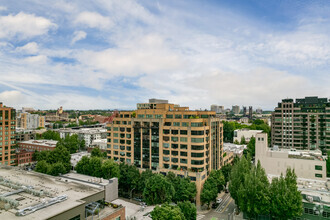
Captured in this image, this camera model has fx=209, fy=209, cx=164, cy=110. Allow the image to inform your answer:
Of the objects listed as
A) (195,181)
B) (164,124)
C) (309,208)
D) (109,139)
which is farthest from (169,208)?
(109,139)

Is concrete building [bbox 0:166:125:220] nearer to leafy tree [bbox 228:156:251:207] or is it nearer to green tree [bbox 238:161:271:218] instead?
green tree [bbox 238:161:271:218]

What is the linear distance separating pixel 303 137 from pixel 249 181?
289 feet

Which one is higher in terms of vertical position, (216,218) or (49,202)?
(49,202)

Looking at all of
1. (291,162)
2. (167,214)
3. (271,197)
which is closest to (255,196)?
(271,197)

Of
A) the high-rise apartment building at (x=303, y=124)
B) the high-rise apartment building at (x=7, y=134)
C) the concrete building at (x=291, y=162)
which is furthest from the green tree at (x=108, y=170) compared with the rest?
the high-rise apartment building at (x=303, y=124)

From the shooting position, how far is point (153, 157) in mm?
79938

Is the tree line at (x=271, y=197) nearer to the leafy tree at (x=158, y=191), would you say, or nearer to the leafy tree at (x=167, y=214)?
the leafy tree at (x=158, y=191)

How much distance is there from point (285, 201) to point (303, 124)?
88.3m

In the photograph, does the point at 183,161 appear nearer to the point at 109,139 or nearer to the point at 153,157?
the point at 153,157

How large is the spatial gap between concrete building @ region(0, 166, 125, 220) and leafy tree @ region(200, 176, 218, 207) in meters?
31.3

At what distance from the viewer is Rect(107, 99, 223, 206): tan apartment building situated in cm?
7250

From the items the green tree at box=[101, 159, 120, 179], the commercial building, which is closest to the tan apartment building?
the green tree at box=[101, 159, 120, 179]

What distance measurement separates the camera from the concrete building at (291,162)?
72.6 meters

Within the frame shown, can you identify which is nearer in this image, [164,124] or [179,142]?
[179,142]
